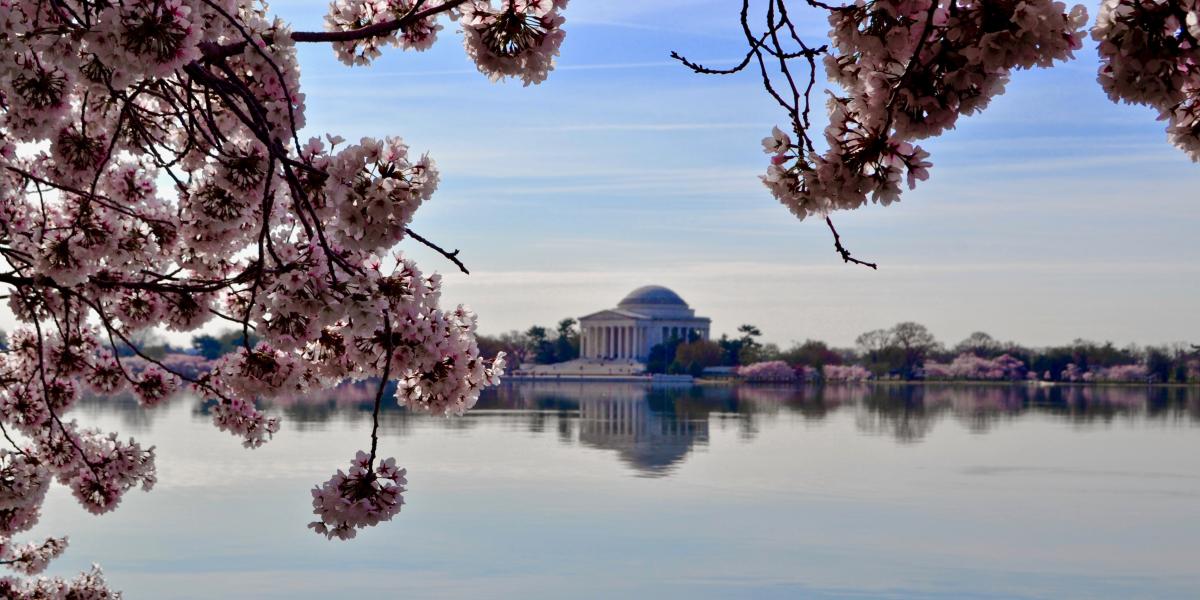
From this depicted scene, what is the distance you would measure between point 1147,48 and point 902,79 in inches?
23.0

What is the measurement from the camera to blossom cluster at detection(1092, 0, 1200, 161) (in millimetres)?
3256

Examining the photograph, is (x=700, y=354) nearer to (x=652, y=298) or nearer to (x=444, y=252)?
(x=652, y=298)

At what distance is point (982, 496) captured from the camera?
88.6ft

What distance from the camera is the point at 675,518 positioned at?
24281 millimetres

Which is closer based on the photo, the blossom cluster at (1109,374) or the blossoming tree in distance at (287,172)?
the blossoming tree in distance at (287,172)

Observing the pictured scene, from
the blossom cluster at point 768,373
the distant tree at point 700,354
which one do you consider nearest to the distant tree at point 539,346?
the distant tree at point 700,354

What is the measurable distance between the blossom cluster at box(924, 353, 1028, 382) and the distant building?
34610 millimetres

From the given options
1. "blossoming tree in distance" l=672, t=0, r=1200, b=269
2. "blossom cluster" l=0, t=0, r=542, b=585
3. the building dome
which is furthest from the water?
the building dome

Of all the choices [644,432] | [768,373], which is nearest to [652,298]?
[768,373]

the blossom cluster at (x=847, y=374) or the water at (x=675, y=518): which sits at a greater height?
the blossom cluster at (x=847, y=374)

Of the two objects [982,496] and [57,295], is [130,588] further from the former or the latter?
[982,496]

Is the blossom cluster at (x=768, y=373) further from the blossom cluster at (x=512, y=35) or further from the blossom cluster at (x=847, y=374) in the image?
the blossom cluster at (x=512, y=35)

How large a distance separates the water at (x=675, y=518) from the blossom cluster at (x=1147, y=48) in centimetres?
1561

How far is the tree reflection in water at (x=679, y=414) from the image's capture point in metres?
41.3
